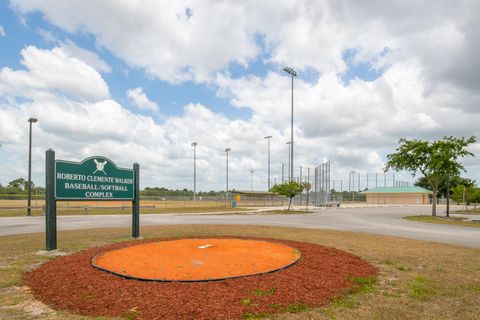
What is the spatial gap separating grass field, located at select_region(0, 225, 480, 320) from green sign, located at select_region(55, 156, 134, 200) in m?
1.47

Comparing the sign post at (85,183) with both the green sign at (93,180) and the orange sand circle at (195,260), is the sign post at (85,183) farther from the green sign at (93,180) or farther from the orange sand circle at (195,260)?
the orange sand circle at (195,260)

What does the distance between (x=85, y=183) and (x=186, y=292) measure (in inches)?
250

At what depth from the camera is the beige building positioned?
6656cm

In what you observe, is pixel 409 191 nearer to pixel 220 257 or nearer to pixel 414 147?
pixel 414 147

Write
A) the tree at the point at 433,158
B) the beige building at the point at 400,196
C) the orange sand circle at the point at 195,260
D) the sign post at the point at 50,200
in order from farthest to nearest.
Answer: the beige building at the point at 400,196, the tree at the point at 433,158, the sign post at the point at 50,200, the orange sand circle at the point at 195,260

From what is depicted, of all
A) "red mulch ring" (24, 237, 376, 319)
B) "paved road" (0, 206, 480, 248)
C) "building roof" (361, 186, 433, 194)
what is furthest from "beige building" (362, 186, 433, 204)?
"red mulch ring" (24, 237, 376, 319)

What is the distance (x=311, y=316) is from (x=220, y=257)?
3281 mm

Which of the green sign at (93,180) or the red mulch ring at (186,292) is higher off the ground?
the green sign at (93,180)

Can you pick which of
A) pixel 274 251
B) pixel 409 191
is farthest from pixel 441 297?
pixel 409 191

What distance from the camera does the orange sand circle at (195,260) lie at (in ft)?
20.0

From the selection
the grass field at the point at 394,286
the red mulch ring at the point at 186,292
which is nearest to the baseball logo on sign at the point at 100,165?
the grass field at the point at 394,286

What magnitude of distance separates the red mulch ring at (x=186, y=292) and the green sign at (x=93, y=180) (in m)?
3.07

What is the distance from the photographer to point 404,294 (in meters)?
5.45

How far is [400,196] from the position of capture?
68312mm
